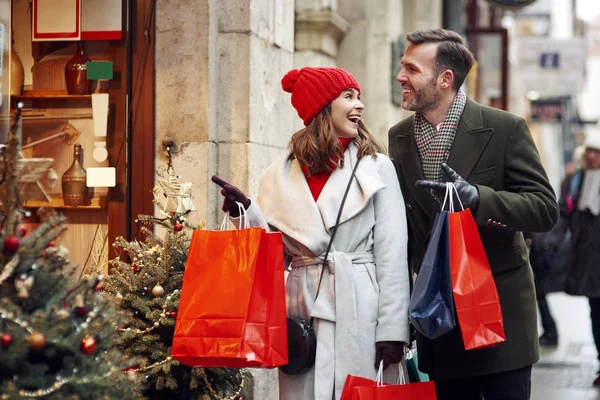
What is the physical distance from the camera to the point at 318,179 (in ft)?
15.4

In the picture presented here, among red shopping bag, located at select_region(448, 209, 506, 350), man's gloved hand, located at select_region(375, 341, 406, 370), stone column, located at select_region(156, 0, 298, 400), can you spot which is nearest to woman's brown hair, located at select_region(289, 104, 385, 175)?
red shopping bag, located at select_region(448, 209, 506, 350)

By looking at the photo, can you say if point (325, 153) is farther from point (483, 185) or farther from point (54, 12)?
point (54, 12)

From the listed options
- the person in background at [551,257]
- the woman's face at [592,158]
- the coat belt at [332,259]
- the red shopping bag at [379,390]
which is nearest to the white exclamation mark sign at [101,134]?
the coat belt at [332,259]

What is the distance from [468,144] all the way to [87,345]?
2.00m

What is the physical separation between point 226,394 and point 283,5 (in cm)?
318

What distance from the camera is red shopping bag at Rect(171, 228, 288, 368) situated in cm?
412

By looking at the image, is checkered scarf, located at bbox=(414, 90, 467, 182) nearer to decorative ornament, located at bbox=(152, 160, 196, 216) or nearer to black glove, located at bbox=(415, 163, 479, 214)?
black glove, located at bbox=(415, 163, 479, 214)

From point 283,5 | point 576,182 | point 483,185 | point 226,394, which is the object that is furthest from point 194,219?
point 576,182

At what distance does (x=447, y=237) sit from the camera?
167 inches

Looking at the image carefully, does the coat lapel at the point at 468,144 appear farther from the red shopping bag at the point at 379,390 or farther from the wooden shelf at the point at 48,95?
the wooden shelf at the point at 48,95

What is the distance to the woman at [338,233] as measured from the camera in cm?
446

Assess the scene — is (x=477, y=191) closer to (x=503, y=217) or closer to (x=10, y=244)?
(x=503, y=217)

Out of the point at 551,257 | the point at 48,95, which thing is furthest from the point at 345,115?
the point at 551,257

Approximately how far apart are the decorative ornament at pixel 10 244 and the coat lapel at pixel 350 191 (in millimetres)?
1575
